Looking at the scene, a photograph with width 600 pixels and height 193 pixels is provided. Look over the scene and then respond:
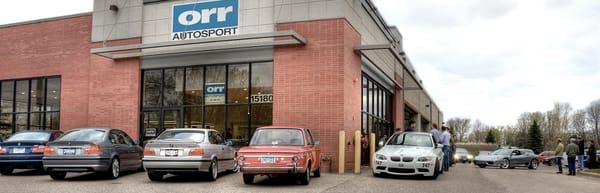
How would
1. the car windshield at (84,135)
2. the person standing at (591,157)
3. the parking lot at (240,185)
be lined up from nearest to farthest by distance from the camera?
the parking lot at (240,185) → the car windshield at (84,135) → the person standing at (591,157)

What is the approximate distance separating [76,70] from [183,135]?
35.7ft

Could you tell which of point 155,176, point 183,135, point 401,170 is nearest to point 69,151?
point 155,176

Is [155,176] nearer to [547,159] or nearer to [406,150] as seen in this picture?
[406,150]

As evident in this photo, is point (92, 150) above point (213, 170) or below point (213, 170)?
above

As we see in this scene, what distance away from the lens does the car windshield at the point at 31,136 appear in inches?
598

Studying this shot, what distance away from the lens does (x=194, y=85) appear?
19.8 m

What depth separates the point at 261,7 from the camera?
725 inches

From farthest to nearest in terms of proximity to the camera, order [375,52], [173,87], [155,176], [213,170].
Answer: [375,52] → [173,87] → [155,176] → [213,170]

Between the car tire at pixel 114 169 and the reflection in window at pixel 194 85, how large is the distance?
19.1 ft

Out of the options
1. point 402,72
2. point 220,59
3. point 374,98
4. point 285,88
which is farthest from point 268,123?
point 402,72

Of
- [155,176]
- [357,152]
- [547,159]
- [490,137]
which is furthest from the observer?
[490,137]

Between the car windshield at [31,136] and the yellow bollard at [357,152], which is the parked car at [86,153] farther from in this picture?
the yellow bollard at [357,152]

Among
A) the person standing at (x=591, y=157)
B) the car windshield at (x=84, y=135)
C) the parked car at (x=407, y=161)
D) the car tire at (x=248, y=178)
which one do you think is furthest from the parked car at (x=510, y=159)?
the car windshield at (x=84, y=135)

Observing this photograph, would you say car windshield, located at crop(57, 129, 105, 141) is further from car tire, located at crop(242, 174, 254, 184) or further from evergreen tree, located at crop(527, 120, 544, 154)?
evergreen tree, located at crop(527, 120, 544, 154)
